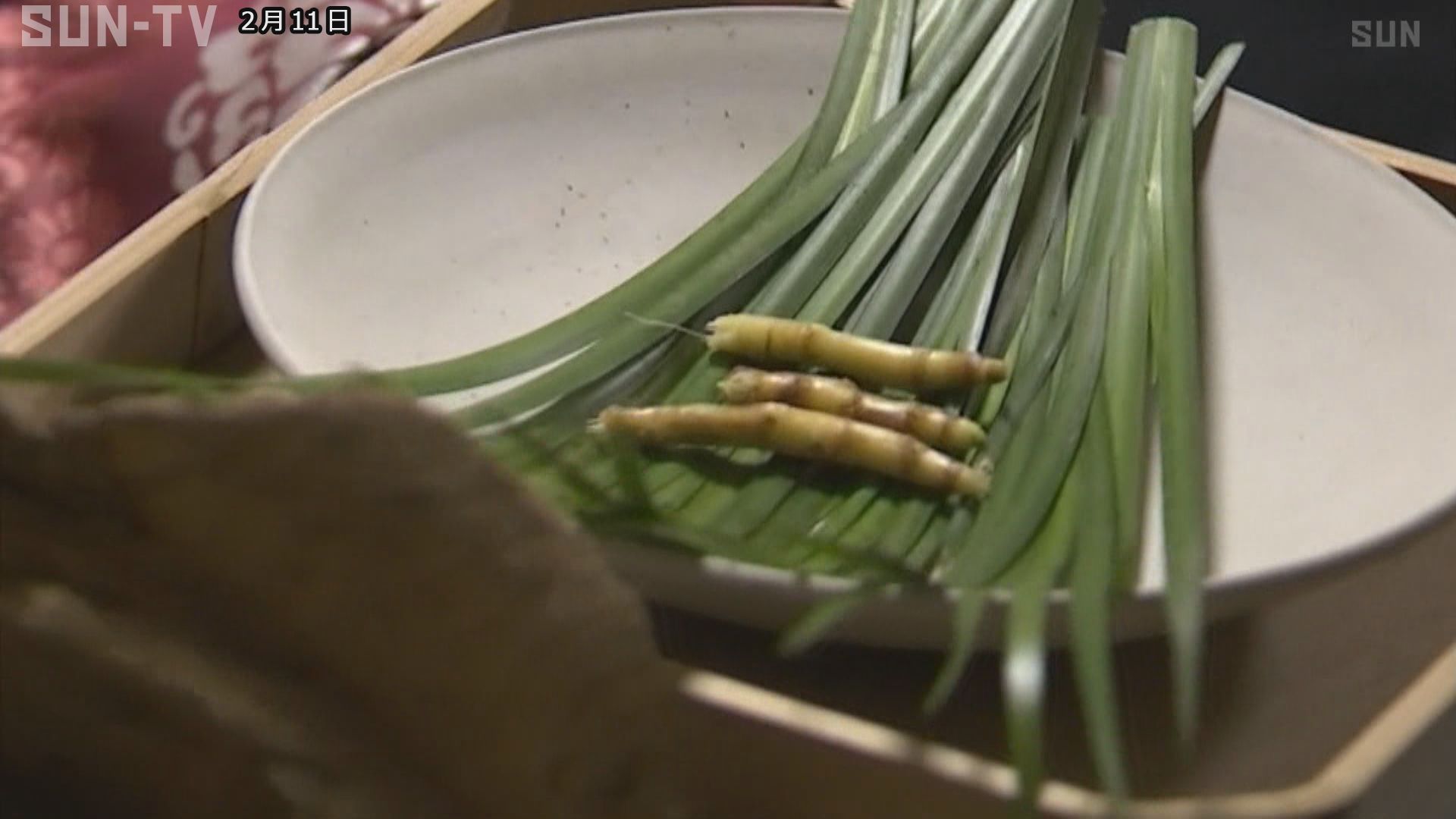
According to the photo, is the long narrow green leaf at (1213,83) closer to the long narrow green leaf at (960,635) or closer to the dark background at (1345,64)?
the long narrow green leaf at (960,635)

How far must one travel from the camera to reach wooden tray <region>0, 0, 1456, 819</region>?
0.44m

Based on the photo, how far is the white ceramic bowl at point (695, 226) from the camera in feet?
1.95

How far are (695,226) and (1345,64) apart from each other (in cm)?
74

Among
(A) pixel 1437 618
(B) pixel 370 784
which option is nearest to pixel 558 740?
(B) pixel 370 784

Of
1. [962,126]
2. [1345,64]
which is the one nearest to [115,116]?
[962,126]

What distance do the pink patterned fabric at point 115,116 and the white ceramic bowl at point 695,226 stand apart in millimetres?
173

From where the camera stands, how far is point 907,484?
0.53m

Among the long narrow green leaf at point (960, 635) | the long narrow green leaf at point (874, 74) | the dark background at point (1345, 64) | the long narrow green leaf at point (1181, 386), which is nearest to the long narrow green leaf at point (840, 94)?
the long narrow green leaf at point (874, 74)

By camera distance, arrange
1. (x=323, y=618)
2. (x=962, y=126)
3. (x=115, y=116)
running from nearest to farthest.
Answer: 1. (x=323, y=618)
2. (x=962, y=126)
3. (x=115, y=116)

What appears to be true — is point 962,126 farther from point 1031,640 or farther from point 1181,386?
point 1031,640

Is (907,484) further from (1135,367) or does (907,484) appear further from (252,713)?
(252,713)

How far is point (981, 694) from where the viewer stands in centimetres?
52

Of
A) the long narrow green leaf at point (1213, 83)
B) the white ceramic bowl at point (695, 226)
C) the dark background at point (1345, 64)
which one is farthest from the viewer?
the dark background at point (1345, 64)

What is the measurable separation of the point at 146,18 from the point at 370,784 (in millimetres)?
490
